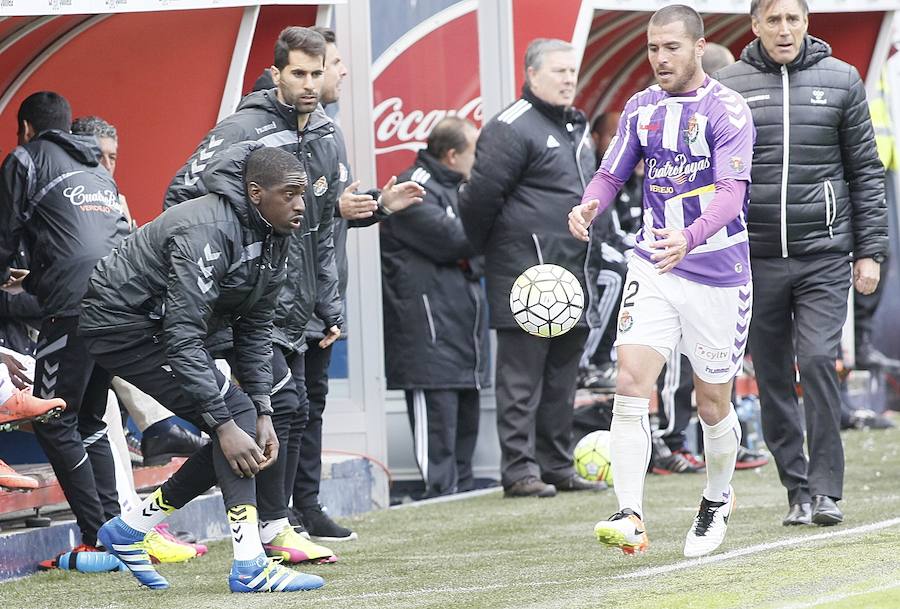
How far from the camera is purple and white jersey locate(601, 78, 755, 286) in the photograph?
6.34m

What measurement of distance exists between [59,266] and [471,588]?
2440mm

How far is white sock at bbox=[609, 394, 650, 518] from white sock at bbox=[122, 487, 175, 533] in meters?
1.70

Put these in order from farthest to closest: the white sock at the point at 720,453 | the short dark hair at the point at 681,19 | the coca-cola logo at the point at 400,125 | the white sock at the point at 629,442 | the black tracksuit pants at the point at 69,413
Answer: the coca-cola logo at the point at 400,125
the black tracksuit pants at the point at 69,413
the white sock at the point at 720,453
the short dark hair at the point at 681,19
the white sock at the point at 629,442

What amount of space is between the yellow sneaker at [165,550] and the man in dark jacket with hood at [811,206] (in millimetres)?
2717

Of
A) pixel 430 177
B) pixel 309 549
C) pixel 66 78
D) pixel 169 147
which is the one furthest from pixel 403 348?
pixel 309 549

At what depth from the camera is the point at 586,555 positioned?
6809mm

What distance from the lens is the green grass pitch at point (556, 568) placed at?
210 inches

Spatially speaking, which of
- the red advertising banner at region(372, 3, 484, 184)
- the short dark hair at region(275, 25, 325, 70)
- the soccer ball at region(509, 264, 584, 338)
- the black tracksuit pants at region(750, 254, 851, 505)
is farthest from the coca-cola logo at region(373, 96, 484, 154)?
the short dark hair at region(275, 25, 325, 70)

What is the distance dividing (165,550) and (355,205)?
→ 5.81 feet

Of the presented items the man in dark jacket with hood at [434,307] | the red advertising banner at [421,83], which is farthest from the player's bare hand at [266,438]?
the red advertising banner at [421,83]

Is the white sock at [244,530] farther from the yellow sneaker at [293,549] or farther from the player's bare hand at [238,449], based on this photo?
the yellow sneaker at [293,549]

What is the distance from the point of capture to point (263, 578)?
601 cm

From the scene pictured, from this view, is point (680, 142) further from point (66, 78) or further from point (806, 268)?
point (66, 78)

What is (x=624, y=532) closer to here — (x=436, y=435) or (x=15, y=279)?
(x=15, y=279)
